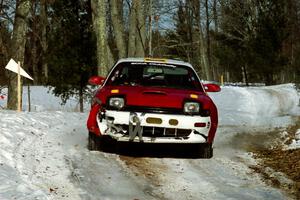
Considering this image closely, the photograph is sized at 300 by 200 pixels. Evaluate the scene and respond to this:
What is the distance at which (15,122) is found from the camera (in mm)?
9273

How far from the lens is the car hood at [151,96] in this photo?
7.13 metres

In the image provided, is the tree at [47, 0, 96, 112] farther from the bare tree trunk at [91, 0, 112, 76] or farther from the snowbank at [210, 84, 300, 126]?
the snowbank at [210, 84, 300, 126]

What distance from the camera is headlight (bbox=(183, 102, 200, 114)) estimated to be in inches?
283

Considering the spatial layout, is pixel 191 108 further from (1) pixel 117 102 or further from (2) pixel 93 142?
(2) pixel 93 142

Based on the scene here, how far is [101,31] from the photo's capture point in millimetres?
16344

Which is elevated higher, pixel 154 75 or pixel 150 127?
pixel 154 75

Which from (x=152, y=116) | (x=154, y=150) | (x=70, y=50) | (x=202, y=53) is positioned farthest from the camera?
(x=202, y=53)

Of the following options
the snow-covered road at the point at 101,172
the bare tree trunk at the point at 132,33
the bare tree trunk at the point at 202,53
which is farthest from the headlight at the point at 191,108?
the bare tree trunk at the point at 202,53

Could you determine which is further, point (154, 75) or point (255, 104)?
point (255, 104)

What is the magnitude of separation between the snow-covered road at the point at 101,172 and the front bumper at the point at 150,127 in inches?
13.5

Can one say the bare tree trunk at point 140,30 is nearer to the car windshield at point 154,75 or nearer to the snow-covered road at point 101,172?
the snow-covered road at point 101,172

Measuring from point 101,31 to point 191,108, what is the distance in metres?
9.68

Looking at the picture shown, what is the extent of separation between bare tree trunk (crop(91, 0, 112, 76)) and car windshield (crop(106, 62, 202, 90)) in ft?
25.6

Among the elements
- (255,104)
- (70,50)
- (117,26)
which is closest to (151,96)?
(70,50)
